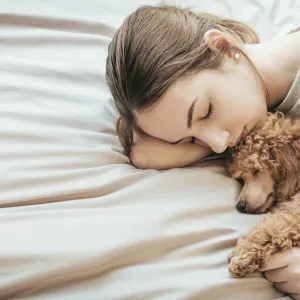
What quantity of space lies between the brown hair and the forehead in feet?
0.05

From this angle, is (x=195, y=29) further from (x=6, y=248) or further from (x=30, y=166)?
(x=6, y=248)

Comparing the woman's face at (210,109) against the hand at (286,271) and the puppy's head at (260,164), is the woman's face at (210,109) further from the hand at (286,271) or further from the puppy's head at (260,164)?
the hand at (286,271)

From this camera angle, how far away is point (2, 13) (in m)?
1.57

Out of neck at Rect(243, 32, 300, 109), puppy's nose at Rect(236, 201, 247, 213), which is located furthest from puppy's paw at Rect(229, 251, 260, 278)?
neck at Rect(243, 32, 300, 109)

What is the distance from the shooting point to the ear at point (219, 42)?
115 cm

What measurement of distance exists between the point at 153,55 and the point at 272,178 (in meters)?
0.44

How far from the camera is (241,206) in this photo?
113cm

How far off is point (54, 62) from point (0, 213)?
2.06 ft

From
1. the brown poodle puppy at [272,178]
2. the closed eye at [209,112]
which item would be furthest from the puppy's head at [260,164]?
the closed eye at [209,112]

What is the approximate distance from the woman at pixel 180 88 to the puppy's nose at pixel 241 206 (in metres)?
0.14

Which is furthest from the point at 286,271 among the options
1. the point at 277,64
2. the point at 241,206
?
the point at 277,64

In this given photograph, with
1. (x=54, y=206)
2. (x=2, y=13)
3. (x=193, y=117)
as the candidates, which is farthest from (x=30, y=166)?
(x=2, y=13)

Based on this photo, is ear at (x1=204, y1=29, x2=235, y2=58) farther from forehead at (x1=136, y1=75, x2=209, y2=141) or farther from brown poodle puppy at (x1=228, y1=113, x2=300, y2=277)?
brown poodle puppy at (x1=228, y1=113, x2=300, y2=277)

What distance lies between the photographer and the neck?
130 centimetres
